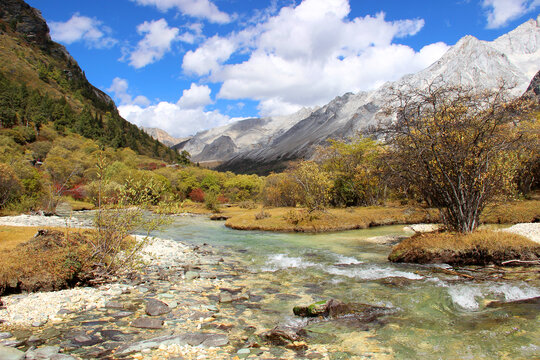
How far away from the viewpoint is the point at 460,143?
18.0 meters

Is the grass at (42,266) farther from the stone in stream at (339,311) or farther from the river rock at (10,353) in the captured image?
the stone in stream at (339,311)

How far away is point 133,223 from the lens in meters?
14.4

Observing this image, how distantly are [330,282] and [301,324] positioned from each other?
5055 mm

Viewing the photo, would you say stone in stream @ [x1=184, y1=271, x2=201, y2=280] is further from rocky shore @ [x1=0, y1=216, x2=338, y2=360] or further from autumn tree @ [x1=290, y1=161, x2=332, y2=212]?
autumn tree @ [x1=290, y1=161, x2=332, y2=212]

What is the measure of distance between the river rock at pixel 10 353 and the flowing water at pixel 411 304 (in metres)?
6.14

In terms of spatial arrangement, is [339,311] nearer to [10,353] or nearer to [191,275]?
[191,275]

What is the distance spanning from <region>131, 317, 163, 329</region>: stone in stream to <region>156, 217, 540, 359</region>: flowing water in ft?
9.90

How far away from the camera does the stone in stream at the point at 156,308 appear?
10.4 metres

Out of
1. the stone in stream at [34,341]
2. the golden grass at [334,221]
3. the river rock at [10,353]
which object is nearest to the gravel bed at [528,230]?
the golden grass at [334,221]

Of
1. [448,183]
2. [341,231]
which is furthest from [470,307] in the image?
[341,231]

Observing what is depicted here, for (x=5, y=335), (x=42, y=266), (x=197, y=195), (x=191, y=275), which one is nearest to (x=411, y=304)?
(x=191, y=275)

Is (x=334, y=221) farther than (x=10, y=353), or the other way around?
(x=334, y=221)

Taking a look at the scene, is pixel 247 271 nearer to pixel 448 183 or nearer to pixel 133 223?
pixel 133 223

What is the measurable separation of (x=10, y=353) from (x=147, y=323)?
327cm
